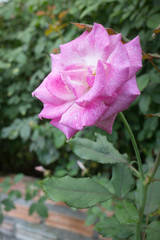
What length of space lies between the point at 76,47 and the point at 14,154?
213 centimetres

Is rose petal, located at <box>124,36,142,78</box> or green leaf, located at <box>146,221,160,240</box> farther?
green leaf, located at <box>146,221,160,240</box>

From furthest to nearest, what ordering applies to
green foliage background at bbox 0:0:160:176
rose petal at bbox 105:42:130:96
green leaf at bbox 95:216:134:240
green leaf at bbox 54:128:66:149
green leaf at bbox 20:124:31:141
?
green leaf at bbox 20:124:31:141, green leaf at bbox 54:128:66:149, green foliage background at bbox 0:0:160:176, green leaf at bbox 95:216:134:240, rose petal at bbox 105:42:130:96

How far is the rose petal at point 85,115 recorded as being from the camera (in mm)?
358

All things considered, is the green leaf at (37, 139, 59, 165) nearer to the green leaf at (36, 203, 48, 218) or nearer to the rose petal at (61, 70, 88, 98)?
the green leaf at (36, 203, 48, 218)

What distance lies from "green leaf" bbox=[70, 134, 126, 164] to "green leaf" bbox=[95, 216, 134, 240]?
0.53 feet

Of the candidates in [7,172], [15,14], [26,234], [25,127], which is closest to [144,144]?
[25,127]

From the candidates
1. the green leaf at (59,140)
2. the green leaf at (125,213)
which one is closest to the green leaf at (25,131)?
the green leaf at (59,140)

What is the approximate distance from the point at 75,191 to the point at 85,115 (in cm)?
23

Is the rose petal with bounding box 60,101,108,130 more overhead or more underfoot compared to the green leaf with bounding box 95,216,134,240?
more overhead

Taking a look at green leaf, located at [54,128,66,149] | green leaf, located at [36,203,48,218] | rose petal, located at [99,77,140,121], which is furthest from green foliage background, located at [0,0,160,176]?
rose petal, located at [99,77,140,121]

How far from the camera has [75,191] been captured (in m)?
0.52

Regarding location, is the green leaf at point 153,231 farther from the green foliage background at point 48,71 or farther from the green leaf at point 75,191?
the green foliage background at point 48,71

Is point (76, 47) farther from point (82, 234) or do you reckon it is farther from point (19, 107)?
point (19, 107)

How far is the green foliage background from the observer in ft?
3.33
